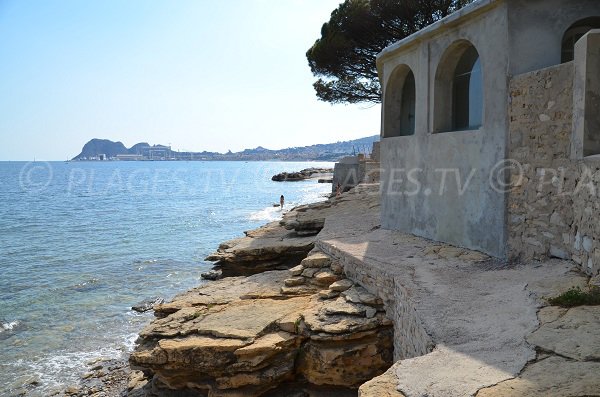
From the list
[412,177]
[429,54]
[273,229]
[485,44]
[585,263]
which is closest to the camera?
[585,263]

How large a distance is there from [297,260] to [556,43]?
9200 mm

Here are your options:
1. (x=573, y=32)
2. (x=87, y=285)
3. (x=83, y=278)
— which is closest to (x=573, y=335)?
(x=573, y=32)

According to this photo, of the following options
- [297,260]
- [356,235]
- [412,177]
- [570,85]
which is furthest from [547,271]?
[297,260]

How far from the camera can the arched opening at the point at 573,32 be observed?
9.24 m

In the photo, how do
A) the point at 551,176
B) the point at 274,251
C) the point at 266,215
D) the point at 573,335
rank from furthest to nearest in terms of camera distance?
the point at 266,215 → the point at 274,251 → the point at 551,176 → the point at 573,335

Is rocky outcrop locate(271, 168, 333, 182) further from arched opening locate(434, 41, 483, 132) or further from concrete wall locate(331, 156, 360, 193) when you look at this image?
arched opening locate(434, 41, 483, 132)

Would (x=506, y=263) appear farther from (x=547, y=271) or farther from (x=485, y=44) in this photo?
(x=485, y=44)

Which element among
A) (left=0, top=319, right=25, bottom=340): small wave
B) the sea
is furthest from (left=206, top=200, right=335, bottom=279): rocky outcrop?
(left=0, top=319, right=25, bottom=340): small wave

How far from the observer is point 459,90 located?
37.5 feet

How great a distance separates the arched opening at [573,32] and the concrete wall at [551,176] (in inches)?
48.6

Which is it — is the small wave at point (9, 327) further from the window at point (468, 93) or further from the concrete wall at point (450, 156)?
the window at point (468, 93)

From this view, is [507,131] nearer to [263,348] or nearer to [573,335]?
[573,335]

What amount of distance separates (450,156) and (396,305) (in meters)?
4.04

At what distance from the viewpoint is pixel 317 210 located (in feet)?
68.3
